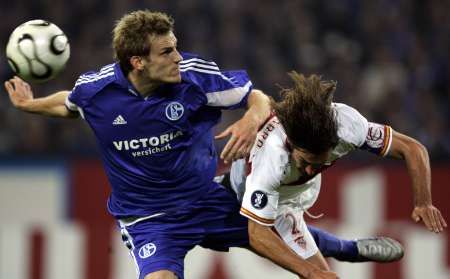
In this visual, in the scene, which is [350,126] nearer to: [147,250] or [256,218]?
[256,218]

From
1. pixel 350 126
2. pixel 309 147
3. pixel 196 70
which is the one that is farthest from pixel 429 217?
pixel 196 70

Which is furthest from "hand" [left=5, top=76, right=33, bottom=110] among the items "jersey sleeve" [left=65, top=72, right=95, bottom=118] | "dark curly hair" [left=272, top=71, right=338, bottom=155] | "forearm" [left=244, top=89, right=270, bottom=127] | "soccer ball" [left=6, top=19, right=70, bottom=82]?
"dark curly hair" [left=272, top=71, right=338, bottom=155]

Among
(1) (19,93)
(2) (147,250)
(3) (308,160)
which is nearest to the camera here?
(3) (308,160)

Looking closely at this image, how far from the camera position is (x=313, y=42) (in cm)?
1162

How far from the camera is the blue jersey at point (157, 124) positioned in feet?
18.6

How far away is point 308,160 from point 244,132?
1.12 feet

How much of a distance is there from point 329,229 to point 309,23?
359 centimetres

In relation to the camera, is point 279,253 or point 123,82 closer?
point 279,253

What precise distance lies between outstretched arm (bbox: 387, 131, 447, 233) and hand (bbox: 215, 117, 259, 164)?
29.5 inches

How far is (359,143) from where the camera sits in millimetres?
5410

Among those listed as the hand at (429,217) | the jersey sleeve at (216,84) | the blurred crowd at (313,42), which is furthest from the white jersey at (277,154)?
the blurred crowd at (313,42)

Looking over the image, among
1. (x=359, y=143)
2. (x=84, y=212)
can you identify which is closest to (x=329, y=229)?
(x=84, y=212)

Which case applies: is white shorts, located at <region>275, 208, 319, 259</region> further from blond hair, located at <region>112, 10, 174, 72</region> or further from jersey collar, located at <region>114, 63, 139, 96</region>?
blond hair, located at <region>112, 10, 174, 72</region>

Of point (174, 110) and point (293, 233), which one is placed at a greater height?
point (174, 110)
